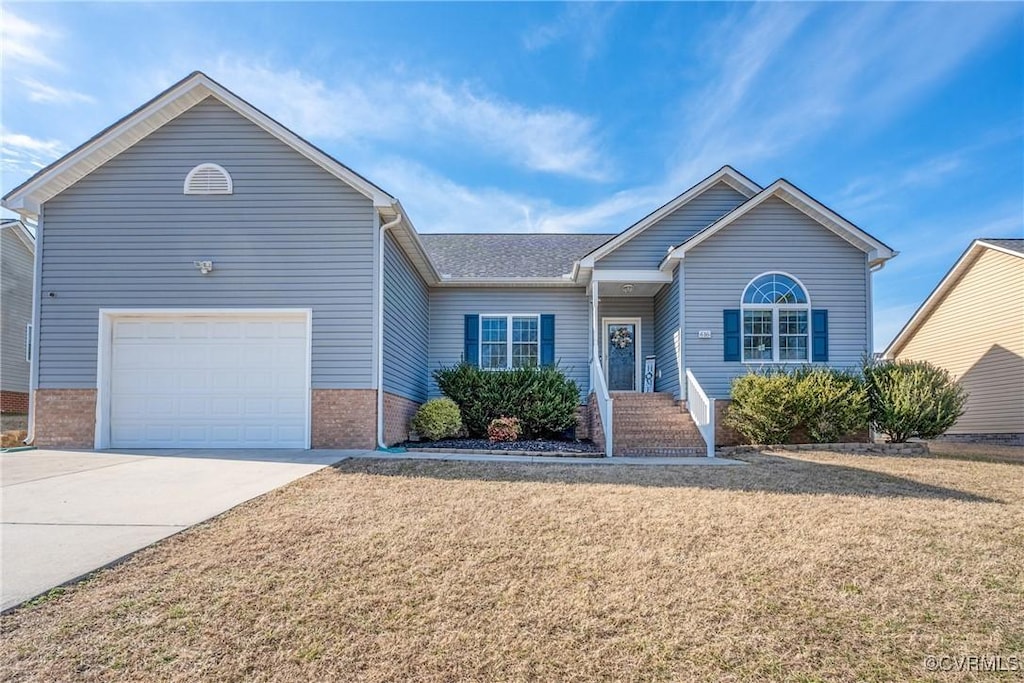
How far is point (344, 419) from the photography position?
387 inches

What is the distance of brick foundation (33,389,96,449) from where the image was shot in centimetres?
999

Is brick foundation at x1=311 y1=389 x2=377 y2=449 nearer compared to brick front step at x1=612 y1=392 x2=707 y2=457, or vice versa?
brick foundation at x1=311 y1=389 x2=377 y2=449

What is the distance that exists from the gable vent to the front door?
8.88m

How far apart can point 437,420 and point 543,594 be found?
26.1ft

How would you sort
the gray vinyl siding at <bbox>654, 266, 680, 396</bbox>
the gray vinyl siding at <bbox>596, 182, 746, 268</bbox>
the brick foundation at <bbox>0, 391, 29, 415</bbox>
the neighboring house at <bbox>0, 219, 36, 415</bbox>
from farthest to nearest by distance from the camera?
the neighboring house at <bbox>0, 219, 36, 415</bbox>
the brick foundation at <bbox>0, 391, 29, 415</bbox>
the gray vinyl siding at <bbox>596, 182, 746, 268</bbox>
the gray vinyl siding at <bbox>654, 266, 680, 396</bbox>

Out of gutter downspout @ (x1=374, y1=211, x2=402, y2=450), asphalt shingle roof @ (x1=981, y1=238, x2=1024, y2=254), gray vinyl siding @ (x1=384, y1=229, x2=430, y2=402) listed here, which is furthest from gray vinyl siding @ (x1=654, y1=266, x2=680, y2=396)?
asphalt shingle roof @ (x1=981, y1=238, x2=1024, y2=254)

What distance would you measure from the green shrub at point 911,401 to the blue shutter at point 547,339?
6595 mm

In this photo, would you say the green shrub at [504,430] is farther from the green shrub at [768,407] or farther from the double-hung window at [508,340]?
the green shrub at [768,407]

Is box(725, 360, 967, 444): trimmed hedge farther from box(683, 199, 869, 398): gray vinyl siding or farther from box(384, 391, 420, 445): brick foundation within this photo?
box(384, 391, 420, 445): brick foundation

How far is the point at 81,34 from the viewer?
30.1ft

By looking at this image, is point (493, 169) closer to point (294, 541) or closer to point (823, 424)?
point (823, 424)

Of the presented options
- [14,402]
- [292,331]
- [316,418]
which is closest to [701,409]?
[316,418]

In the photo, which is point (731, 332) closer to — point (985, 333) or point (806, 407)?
point (806, 407)

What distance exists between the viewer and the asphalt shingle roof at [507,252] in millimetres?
14414
